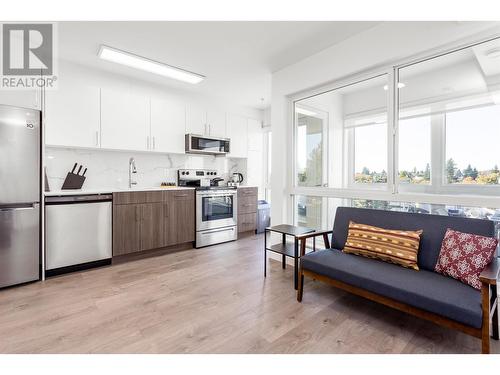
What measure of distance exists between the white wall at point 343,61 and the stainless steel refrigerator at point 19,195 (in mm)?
2802

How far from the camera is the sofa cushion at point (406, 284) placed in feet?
5.02

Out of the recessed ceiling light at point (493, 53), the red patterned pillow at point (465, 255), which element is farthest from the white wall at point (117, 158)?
the red patterned pillow at point (465, 255)

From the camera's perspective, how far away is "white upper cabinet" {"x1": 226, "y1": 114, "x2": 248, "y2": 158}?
16.1 ft

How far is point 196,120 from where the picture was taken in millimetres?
4430

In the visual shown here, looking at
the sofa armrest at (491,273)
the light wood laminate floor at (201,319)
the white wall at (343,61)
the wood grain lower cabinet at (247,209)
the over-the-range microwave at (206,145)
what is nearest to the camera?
the sofa armrest at (491,273)

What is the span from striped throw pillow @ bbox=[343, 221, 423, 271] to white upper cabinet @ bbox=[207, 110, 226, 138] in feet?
10.0

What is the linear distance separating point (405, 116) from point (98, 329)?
10.7ft

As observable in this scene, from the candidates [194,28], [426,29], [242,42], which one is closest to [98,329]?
[194,28]

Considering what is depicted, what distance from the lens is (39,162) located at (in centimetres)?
277

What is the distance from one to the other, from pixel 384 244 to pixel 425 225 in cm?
38

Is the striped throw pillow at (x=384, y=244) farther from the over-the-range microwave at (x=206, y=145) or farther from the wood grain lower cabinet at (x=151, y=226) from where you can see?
the over-the-range microwave at (x=206, y=145)

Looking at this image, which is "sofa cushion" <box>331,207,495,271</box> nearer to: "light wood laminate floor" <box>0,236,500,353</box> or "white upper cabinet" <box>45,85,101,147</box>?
"light wood laminate floor" <box>0,236,500,353</box>

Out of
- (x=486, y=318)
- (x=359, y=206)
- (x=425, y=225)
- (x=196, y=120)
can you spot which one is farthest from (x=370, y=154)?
(x=196, y=120)

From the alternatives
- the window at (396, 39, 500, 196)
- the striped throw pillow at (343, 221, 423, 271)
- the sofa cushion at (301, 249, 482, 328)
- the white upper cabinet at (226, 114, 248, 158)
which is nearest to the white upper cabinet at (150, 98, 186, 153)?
the white upper cabinet at (226, 114, 248, 158)
